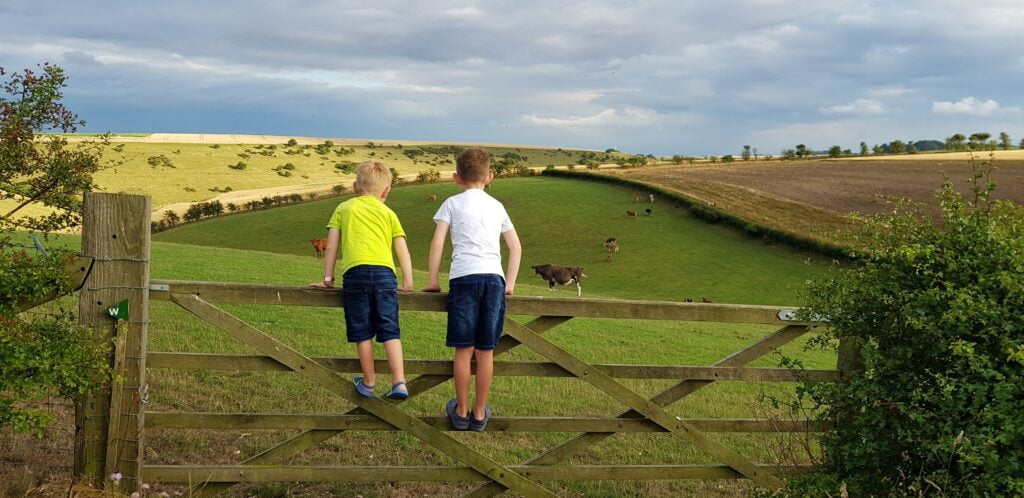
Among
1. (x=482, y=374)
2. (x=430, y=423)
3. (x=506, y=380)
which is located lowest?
(x=506, y=380)

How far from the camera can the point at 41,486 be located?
5180 mm

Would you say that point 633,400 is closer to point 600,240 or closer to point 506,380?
point 506,380

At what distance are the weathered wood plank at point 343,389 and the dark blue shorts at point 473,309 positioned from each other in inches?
34.9

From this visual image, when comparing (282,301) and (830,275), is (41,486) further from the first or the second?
(830,275)

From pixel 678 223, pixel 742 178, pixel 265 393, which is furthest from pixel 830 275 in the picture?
pixel 742 178

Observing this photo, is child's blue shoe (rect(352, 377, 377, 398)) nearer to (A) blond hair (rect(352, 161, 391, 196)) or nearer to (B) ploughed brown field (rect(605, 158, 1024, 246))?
(A) blond hair (rect(352, 161, 391, 196))

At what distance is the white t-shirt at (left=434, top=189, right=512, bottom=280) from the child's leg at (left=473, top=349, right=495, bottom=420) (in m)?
0.61

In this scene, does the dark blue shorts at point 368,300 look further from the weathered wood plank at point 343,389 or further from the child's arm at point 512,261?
the child's arm at point 512,261

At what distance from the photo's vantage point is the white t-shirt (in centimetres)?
520

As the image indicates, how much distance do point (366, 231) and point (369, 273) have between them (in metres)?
0.33

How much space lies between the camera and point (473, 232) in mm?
5258

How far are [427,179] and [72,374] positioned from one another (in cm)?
7542

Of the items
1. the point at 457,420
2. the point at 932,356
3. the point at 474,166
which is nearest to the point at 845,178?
the point at 932,356

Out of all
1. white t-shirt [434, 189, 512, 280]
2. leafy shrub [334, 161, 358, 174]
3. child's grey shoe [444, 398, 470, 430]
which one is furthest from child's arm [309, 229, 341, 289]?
leafy shrub [334, 161, 358, 174]
